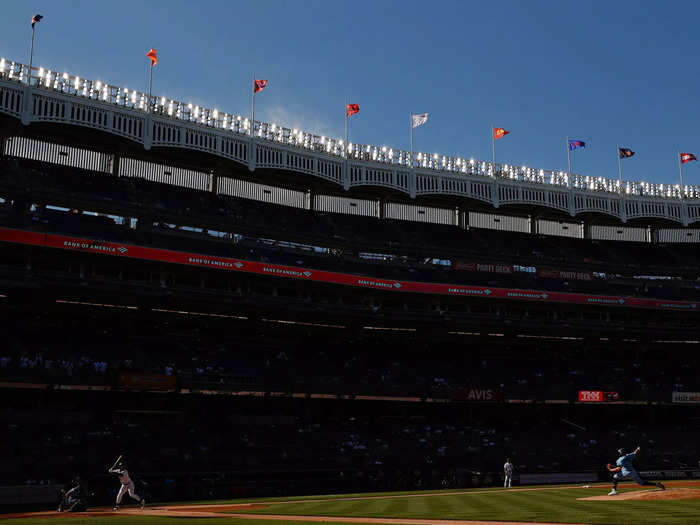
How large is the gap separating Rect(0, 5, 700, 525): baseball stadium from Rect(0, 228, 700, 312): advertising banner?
0.52ft

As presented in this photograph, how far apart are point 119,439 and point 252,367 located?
11.2 metres

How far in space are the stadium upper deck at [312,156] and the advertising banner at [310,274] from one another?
9.77 m

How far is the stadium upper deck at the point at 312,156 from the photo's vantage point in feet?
157

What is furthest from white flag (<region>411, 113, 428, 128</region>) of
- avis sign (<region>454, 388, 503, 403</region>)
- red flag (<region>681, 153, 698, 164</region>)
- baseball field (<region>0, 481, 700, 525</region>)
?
baseball field (<region>0, 481, 700, 525</region>)

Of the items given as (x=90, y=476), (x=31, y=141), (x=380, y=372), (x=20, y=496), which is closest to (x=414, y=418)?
(x=380, y=372)

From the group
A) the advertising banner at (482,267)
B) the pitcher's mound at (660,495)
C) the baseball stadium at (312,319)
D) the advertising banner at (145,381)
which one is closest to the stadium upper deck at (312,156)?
the baseball stadium at (312,319)

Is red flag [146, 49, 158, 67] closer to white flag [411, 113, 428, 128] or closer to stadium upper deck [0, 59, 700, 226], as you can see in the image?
stadium upper deck [0, 59, 700, 226]

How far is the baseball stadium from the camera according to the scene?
131ft

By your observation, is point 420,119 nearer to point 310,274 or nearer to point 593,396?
point 310,274

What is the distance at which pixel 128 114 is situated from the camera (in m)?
50.1

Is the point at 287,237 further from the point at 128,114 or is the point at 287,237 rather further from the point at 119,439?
the point at 119,439

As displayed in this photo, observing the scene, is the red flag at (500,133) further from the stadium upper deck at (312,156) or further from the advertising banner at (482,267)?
the advertising banner at (482,267)

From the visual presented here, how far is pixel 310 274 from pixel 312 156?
12.1m

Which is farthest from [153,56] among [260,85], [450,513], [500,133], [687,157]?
[687,157]
